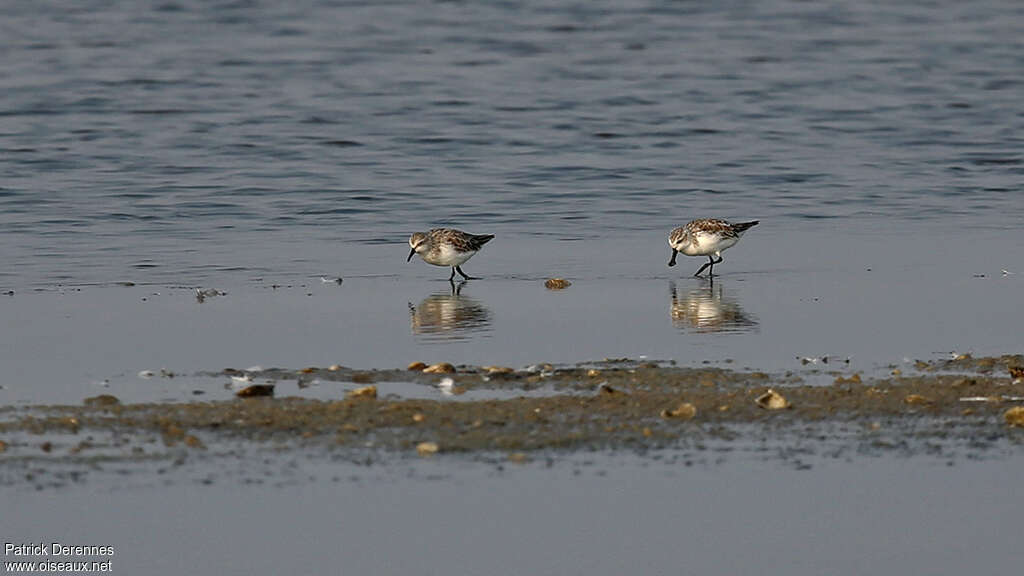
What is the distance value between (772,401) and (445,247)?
5820 millimetres

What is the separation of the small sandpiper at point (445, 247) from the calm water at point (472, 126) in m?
0.53

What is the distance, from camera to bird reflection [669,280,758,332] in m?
12.1

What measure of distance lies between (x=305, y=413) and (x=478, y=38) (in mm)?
27018

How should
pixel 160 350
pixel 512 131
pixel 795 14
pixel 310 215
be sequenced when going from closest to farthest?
1. pixel 160 350
2. pixel 310 215
3. pixel 512 131
4. pixel 795 14

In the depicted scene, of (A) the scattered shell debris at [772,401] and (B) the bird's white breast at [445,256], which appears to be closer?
(A) the scattered shell debris at [772,401]

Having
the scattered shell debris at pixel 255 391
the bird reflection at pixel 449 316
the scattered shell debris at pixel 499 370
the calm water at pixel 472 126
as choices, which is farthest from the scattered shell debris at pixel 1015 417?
the calm water at pixel 472 126

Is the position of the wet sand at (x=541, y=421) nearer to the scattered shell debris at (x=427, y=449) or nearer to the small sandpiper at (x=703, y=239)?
the scattered shell debris at (x=427, y=449)

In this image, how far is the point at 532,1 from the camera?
41.3 meters

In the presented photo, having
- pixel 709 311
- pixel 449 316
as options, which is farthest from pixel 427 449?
pixel 709 311

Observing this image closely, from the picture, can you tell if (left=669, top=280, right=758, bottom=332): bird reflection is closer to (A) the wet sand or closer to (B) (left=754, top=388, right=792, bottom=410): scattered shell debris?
(A) the wet sand

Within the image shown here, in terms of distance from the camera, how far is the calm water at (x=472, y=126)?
59.1ft

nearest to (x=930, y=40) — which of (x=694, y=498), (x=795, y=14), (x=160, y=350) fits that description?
(x=795, y=14)

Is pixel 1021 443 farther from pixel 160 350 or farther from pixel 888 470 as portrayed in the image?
pixel 160 350

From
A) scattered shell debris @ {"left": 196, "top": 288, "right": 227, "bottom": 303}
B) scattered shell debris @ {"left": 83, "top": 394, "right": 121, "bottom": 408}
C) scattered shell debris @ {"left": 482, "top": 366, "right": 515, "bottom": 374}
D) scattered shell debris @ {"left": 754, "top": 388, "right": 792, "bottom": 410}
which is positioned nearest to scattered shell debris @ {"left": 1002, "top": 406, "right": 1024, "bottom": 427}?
scattered shell debris @ {"left": 754, "top": 388, "right": 792, "bottom": 410}
